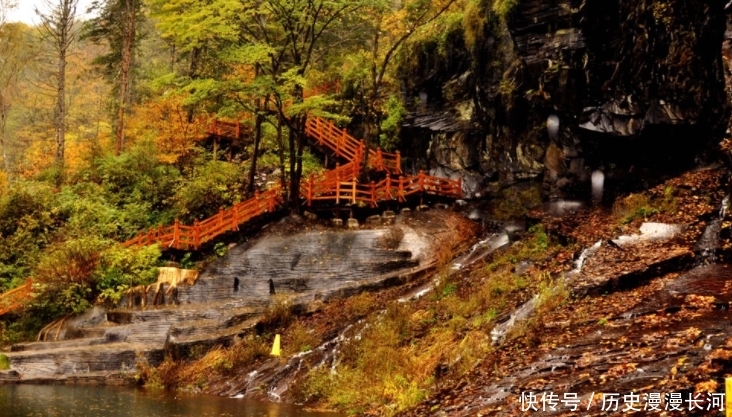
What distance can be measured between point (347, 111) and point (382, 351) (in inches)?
796

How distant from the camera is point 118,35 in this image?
33.6 meters

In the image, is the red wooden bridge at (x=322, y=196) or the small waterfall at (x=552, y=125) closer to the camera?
the small waterfall at (x=552, y=125)

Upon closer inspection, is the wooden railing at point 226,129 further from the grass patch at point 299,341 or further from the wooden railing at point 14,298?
the grass patch at point 299,341

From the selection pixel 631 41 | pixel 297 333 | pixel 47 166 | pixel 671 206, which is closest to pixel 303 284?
pixel 297 333

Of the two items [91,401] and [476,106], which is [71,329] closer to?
Result: [91,401]

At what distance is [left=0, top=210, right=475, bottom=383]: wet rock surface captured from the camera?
1752 cm

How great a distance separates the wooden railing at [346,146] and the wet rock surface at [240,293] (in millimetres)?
4820

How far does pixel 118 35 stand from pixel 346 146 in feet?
46.1

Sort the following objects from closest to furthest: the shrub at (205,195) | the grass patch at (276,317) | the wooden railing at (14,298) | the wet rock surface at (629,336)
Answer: the wet rock surface at (629,336) < the grass patch at (276,317) < the wooden railing at (14,298) < the shrub at (205,195)

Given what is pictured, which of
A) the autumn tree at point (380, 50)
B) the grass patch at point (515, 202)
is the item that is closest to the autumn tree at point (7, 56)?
the autumn tree at point (380, 50)

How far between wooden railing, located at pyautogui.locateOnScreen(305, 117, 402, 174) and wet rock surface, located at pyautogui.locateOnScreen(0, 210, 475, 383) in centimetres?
482

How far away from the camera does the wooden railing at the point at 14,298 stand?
Result: 21141mm

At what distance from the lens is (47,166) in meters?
31.3

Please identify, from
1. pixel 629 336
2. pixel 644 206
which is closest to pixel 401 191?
pixel 644 206
